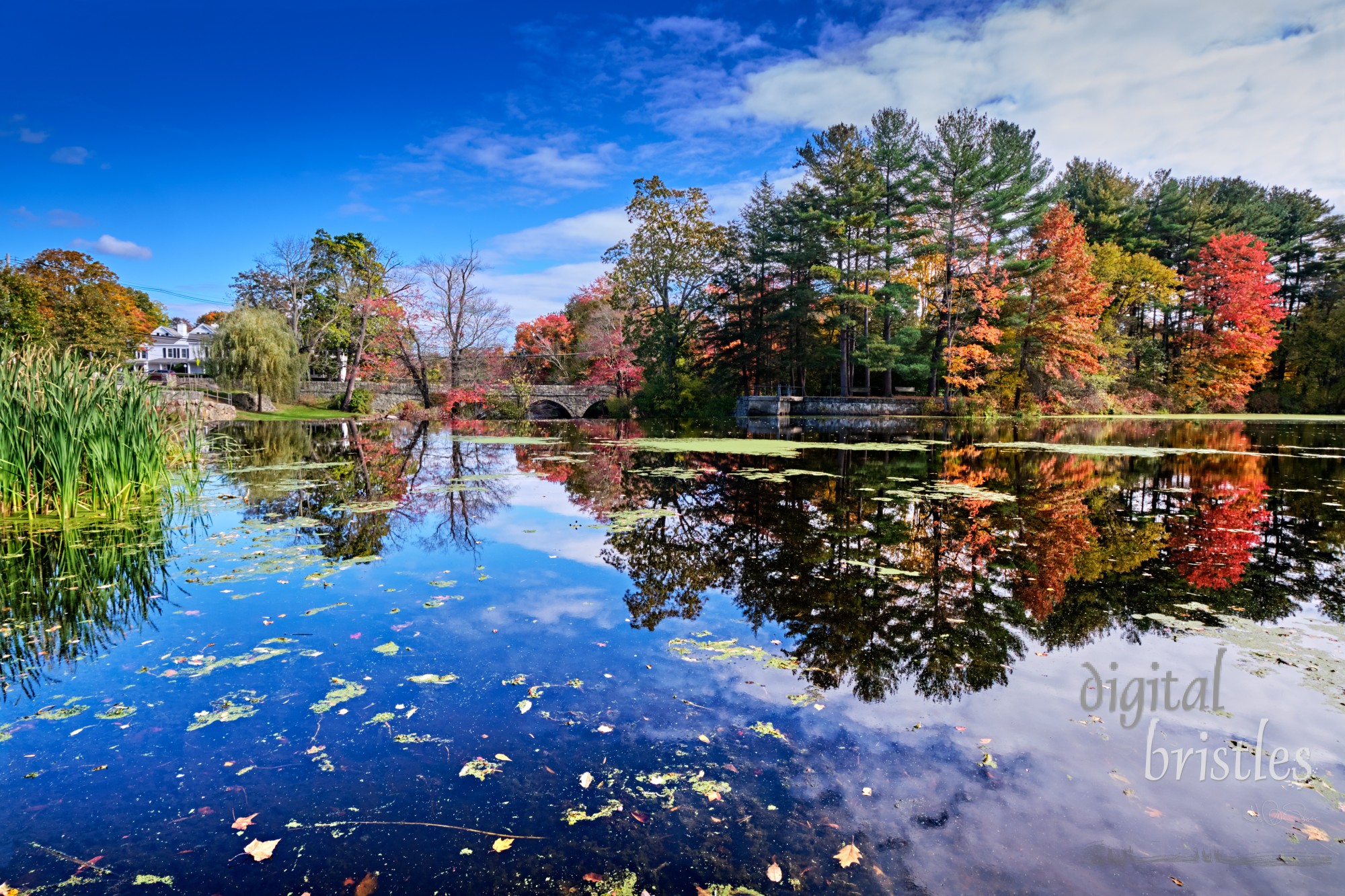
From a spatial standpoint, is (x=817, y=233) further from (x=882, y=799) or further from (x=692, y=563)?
(x=882, y=799)

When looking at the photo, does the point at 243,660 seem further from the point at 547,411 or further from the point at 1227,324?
the point at 1227,324

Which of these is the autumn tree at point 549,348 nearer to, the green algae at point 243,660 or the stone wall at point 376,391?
the stone wall at point 376,391

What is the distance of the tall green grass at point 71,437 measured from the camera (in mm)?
6805

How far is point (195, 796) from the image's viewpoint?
2.51 metres

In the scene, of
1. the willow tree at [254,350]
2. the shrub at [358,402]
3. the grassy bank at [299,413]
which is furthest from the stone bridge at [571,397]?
the willow tree at [254,350]

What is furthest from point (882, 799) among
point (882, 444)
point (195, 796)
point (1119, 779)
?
point (882, 444)

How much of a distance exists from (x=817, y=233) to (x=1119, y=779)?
29.6 m

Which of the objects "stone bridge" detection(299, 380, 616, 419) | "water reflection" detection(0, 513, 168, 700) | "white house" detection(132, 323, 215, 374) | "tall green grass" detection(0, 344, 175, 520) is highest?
"white house" detection(132, 323, 215, 374)

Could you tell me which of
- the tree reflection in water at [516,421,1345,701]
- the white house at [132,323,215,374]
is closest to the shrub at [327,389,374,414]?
the tree reflection in water at [516,421,1345,701]

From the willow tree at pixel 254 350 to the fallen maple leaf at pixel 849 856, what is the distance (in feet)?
98.7

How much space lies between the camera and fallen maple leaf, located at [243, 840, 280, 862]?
218 cm

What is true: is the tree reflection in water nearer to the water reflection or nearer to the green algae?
the green algae

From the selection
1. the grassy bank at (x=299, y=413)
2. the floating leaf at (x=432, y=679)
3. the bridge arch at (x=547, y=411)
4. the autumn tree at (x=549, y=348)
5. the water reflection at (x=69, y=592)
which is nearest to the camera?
the floating leaf at (x=432, y=679)

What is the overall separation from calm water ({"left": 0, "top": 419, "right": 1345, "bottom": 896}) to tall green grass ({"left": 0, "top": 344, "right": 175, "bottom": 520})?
939 millimetres
